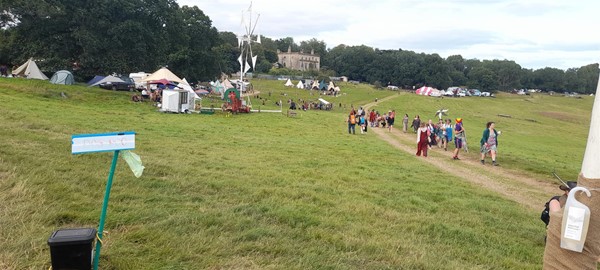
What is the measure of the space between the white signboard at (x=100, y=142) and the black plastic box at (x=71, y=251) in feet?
2.67

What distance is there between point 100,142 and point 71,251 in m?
1.04

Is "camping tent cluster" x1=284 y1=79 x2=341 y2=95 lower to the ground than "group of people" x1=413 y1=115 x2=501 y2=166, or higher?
higher

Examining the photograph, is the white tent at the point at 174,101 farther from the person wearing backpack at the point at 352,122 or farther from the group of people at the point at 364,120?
the person wearing backpack at the point at 352,122

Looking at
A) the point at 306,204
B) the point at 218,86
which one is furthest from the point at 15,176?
the point at 218,86

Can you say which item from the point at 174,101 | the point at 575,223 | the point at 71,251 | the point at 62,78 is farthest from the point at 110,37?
the point at 575,223

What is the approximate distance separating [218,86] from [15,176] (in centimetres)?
5797

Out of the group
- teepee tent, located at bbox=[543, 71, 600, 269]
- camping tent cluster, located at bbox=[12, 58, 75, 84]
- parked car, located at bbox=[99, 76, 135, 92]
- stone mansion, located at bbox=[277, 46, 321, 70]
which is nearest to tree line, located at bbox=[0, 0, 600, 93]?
camping tent cluster, located at bbox=[12, 58, 75, 84]

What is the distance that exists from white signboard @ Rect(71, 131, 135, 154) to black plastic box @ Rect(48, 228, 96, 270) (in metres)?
0.81

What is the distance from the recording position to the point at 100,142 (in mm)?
4016

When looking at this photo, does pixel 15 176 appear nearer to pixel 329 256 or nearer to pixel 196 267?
pixel 196 267

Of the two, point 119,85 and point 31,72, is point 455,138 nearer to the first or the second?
point 119,85

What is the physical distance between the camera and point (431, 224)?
7.29 metres

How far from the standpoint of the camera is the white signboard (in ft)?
12.9

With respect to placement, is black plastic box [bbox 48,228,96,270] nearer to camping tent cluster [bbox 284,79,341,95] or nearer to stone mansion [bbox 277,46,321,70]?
camping tent cluster [bbox 284,79,341,95]
